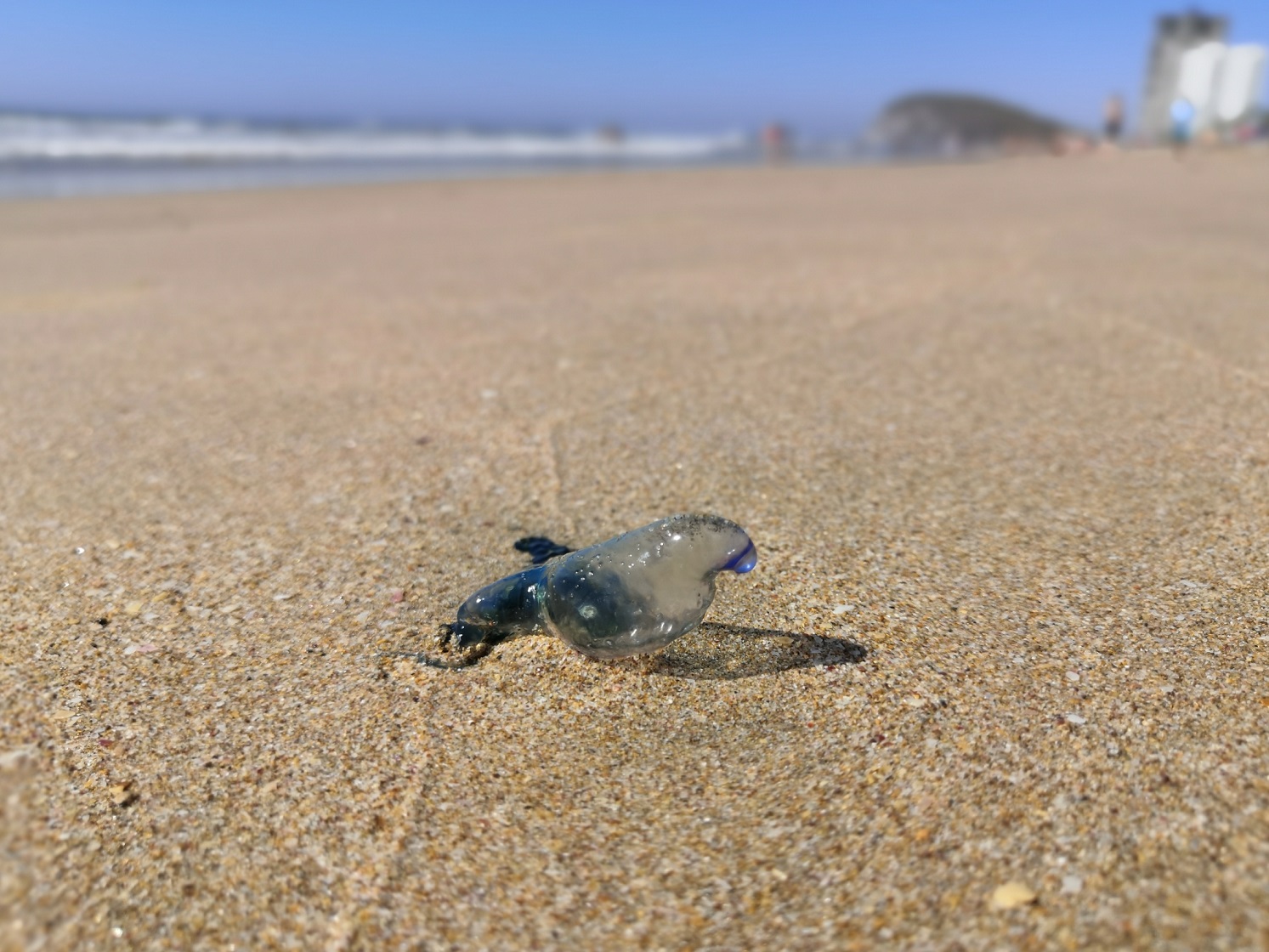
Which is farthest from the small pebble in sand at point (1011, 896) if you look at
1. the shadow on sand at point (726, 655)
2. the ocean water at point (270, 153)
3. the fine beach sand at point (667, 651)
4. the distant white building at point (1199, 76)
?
the distant white building at point (1199, 76)

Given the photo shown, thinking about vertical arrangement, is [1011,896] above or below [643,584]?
below

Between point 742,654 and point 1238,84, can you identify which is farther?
point 1238,84

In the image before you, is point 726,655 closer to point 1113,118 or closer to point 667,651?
point 667,651

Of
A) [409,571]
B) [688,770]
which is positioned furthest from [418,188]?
[688,770]

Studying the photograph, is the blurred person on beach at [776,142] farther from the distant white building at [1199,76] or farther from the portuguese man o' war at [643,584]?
the portuguese man o' war at [643,584]

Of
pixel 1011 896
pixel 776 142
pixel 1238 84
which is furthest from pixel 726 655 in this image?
pixel 1238 84

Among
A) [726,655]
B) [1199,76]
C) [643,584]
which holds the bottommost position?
[726,655]

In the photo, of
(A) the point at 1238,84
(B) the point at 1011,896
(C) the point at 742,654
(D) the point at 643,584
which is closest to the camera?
(B) the point at 1011,896

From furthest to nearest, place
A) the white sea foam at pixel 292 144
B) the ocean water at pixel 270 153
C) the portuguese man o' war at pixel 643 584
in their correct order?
1. the white sea foam at pixel 292 144
2. the ocean water at pixel 270 153
3. the portuguese man o' war at pixel 643 584
